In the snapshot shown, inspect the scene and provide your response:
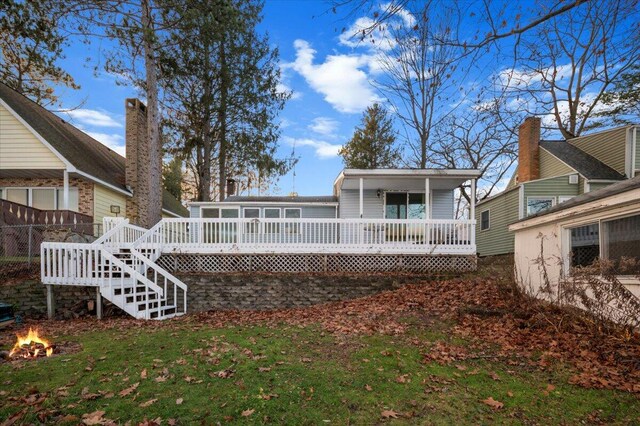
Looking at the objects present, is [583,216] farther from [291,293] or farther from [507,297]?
[291,293]

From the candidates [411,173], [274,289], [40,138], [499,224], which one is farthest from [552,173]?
[40,138]

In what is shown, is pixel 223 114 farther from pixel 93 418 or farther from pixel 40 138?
pixel 93 418

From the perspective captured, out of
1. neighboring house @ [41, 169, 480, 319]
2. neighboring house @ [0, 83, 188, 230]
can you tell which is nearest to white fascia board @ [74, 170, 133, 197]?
neighboring house @ [0, 83, 188, 230]

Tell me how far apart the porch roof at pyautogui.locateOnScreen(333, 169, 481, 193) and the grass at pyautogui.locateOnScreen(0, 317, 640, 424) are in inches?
296

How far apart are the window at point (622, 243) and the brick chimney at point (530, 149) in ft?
41.2

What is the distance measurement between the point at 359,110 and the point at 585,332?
26.4m

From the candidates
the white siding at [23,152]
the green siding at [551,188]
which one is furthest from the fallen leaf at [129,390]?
the green siding at [551,188]

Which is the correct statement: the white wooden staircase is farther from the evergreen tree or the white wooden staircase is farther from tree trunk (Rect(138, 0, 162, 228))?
the evergreen tree

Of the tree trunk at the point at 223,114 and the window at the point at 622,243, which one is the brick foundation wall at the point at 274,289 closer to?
the window at the point at 622,243

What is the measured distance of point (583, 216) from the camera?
20.8 ft

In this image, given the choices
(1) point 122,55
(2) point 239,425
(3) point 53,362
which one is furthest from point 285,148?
(2) point 239,425

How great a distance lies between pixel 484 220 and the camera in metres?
18.1

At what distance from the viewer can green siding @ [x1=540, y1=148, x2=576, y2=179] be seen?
602 inches

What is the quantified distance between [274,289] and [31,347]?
5.44 metres
